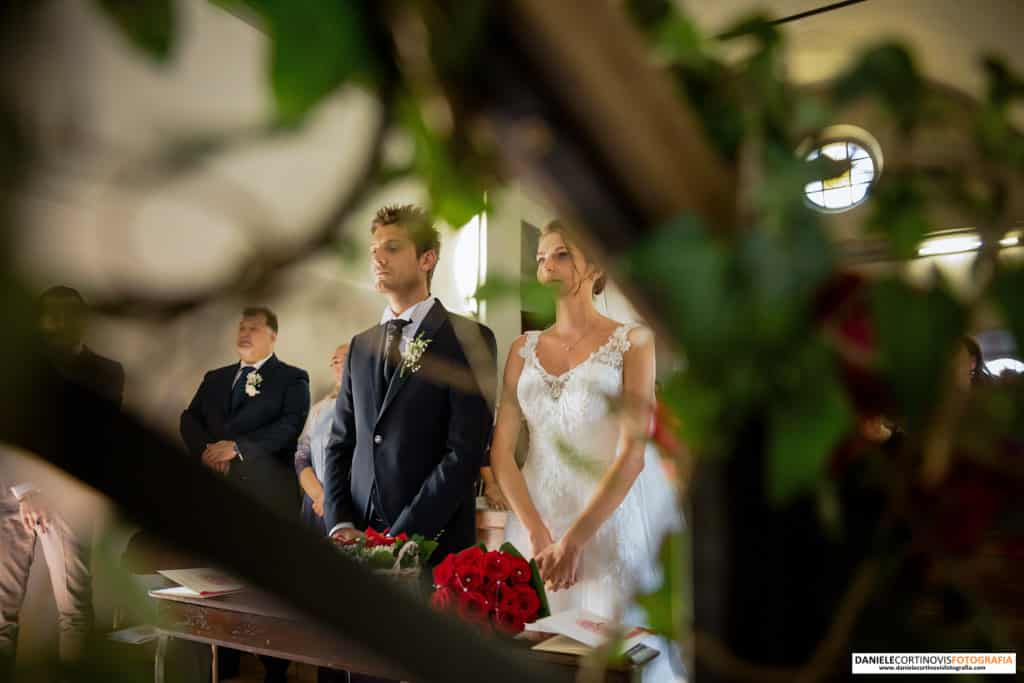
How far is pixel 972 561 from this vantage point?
205mm

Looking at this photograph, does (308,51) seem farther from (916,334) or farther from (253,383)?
(253,383)

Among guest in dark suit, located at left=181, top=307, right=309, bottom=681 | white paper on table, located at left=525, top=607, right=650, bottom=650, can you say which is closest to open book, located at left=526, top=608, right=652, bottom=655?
white paper on table, located at left=525, top=607, right=650, bottom=650

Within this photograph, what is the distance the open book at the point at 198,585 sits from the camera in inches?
74.4

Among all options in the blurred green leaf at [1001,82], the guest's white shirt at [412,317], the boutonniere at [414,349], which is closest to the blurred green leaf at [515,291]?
the blurred green leaf at [1001,82]

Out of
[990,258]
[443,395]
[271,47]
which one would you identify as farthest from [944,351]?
[443,395]

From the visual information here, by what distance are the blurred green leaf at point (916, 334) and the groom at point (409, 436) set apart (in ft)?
6.98

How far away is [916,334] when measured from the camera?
0.53ft

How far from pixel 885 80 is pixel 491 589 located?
1400 mm

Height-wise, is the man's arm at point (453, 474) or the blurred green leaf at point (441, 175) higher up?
the blurred green leaf at point (441, 175)

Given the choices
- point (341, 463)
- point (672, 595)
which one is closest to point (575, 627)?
point (341, 463)

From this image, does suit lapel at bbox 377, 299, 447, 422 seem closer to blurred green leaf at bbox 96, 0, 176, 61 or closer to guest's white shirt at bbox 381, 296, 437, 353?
guest's white shirt at bbox 381, 296, 437, 353

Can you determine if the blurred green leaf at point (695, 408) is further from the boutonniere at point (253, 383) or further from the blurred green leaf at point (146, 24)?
the boutonniere at point (253, 383)

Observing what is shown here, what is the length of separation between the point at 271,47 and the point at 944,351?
0.15 metres

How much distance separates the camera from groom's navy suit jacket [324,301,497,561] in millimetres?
2350
